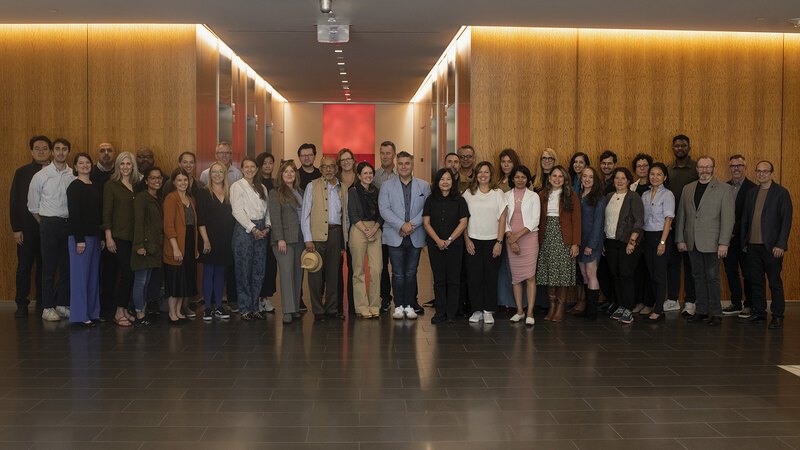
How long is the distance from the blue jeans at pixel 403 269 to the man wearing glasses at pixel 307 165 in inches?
49.6

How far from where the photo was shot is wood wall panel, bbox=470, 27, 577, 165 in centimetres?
1016

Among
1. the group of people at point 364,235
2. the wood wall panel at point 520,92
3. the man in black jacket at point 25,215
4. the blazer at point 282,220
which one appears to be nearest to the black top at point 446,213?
the group of people at point 364,235

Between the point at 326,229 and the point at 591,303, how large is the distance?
3039mm

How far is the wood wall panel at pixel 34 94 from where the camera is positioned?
9.85 metres

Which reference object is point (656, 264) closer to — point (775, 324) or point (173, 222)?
point (775, 324)

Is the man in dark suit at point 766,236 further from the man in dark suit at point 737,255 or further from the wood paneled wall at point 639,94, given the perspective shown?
the wood paneled wall at point 639,94

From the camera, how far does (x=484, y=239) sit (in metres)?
8.47

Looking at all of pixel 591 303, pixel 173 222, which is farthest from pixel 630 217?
pixel 173 222

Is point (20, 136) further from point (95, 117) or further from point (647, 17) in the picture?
point (647, 17)

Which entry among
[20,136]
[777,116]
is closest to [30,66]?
[20,136]

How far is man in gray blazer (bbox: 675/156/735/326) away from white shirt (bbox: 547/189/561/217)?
1.48 meters

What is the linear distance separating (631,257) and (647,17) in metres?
2.86

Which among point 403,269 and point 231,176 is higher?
point 231,176

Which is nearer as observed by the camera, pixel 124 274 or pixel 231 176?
pixel 124 274
